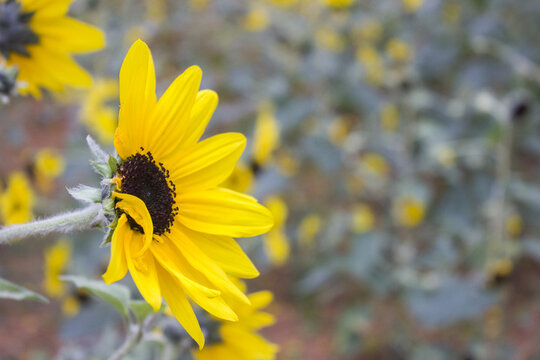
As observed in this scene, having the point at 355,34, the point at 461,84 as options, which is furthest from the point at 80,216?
the point at 355,34

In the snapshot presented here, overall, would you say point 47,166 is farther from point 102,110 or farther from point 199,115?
point 199,115

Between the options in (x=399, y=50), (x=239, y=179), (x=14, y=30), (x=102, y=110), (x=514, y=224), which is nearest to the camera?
(x=14, y=30)

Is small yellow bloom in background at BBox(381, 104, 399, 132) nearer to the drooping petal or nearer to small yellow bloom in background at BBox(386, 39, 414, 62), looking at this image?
small yellow bloom in background at BBox(386, 39, 414, 62)

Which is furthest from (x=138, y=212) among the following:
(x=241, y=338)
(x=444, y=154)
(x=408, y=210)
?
(x=408, y=210)

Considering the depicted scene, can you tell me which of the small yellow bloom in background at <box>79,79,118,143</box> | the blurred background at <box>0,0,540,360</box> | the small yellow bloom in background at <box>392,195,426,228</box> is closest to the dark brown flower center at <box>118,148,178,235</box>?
the blurred background at <box>0,0,540,360</box>

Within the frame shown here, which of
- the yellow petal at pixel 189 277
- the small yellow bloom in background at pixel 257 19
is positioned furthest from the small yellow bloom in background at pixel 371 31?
the yellow petal at pixel 189 277

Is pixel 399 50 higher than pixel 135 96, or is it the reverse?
pixel 399 50

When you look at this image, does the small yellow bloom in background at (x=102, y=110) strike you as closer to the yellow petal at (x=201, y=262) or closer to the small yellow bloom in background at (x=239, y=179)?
the small yellow bloom in background at (x=239, y=179)

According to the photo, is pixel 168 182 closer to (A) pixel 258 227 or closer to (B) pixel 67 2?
(A) pixel 258 227
